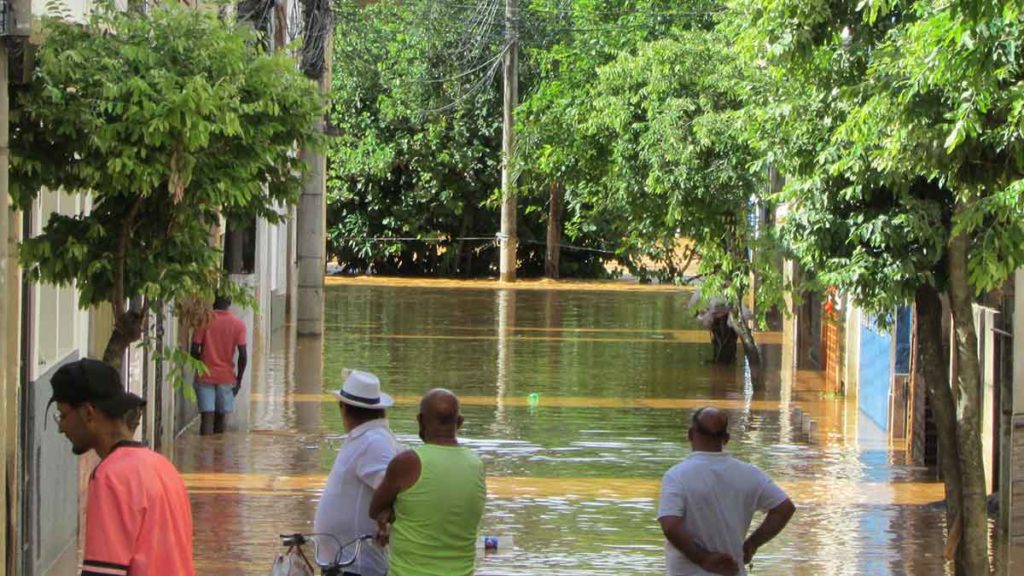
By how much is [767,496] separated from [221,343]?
1024 centimetres

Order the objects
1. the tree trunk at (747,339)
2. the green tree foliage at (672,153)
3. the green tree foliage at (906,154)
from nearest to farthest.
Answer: the green tree foliage at (906,154) < the green tree foliage at (672,153) < the tree trunk at (747,339)

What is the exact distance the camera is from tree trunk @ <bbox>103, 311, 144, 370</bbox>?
27.0 ft

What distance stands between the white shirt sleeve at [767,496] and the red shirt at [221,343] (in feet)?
33.1

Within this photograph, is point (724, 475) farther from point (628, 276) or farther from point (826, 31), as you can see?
point (628, 276)

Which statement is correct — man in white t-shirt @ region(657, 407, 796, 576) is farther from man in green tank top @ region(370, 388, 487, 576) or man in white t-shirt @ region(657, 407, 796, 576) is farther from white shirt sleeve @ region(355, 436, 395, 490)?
white shirt sleeve @ region(355, 436, 395, 490)

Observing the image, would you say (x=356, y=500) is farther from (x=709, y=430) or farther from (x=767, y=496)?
(x=767, y=496)

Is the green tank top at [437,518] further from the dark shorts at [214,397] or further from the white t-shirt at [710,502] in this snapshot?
the dark shorts at [214,397]

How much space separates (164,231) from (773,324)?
2409 cm

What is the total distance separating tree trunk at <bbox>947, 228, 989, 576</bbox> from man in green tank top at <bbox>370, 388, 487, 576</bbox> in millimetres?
4813

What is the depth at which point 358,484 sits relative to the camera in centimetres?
702

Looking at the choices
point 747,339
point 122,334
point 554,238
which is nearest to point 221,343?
point 122,334

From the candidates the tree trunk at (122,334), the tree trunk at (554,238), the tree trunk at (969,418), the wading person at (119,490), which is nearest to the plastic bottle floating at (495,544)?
the tree trunk at (122,334)

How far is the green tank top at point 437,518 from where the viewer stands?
6590 mm

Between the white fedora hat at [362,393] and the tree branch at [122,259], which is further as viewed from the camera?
the tree branch at [122,259]
